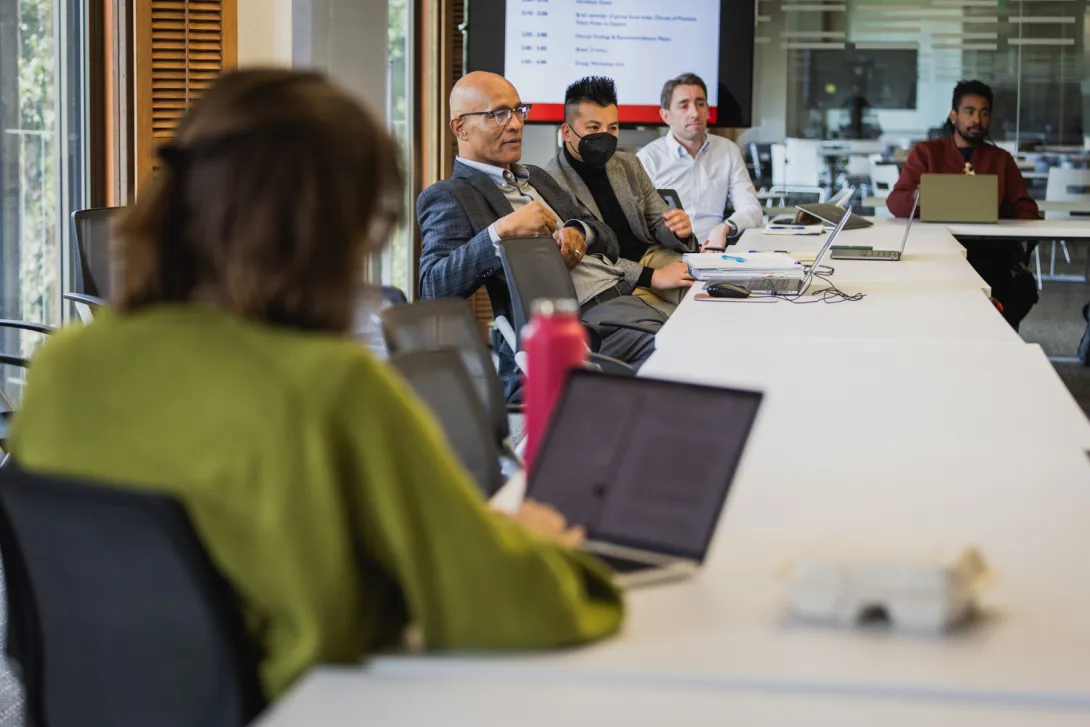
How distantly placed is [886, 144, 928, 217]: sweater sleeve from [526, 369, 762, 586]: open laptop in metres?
5.51

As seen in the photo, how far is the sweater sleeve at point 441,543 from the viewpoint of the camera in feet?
3.71

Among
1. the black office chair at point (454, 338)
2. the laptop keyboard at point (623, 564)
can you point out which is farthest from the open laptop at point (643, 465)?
the black office chair at point (454, 338)

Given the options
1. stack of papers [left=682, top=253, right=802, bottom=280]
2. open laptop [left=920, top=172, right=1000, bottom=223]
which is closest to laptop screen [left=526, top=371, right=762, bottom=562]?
stack of papers [left=682, top=253, right=802, bottom=280]

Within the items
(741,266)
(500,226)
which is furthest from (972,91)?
(500,226)

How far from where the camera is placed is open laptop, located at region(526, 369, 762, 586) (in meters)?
1.47

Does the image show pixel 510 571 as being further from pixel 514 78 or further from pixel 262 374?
pixel 514 78

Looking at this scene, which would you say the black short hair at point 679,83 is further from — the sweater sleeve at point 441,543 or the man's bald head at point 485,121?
the sweater sleeve at point 441,543

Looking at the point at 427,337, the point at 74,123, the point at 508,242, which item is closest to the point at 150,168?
the point at 74,123

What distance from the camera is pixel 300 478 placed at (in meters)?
1.13

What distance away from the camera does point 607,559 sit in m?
1.51

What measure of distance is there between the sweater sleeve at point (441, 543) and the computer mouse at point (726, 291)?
2.73 meters

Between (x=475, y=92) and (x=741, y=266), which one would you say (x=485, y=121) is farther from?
(x=741, y=266)

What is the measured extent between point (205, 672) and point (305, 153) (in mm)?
477

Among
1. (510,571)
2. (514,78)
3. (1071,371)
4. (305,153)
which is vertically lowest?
(1071,371)
